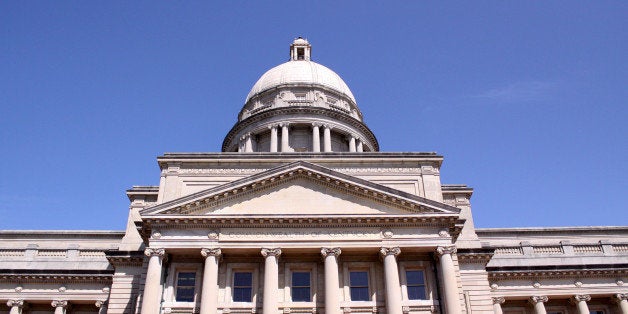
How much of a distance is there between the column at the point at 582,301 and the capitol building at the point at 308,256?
0.44 ft

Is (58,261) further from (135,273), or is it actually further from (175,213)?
(175,213)

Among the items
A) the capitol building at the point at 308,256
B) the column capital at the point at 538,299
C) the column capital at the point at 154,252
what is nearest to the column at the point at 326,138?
the capitol building at the point at 308,256

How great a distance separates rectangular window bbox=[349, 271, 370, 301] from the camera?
28969mm

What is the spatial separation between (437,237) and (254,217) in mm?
9309

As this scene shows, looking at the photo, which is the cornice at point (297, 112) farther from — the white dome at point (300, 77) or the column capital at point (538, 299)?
the column capital at point (538, 299)

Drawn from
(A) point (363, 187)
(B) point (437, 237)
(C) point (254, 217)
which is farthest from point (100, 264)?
(B) point (437, 237)

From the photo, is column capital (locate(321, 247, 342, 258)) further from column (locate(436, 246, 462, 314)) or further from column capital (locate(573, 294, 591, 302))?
column capital (locate(573, 294, 591, 302))

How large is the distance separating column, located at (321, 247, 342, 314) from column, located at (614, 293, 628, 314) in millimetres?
18794

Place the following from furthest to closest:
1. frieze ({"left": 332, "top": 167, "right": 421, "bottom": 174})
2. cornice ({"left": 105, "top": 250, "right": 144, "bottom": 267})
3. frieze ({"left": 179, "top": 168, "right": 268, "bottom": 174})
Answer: frieze ({"left": 332, "top": 167, "right": 421, "bottom": 174}) < frieze ({"left": 179, "top": 168, "right": 268, "bottom": 174}) < cornice ({"left": 105, "top": 250, "right": 144, "bottom": 267})

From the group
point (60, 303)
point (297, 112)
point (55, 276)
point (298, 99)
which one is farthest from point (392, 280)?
point (298, 99)

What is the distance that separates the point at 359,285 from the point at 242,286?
590 cm

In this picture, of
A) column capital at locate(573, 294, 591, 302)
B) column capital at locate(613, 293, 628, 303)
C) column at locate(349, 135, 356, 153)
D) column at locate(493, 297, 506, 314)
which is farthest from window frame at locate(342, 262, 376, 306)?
column at locate(349, 135, 356, 153)

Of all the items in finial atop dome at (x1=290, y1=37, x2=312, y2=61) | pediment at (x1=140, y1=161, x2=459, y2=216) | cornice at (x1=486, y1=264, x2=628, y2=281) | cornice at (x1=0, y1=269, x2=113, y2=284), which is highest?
finial atop dome at (x1=290, y1=37, x2=312, y2=61)

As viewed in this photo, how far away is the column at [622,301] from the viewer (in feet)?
115
